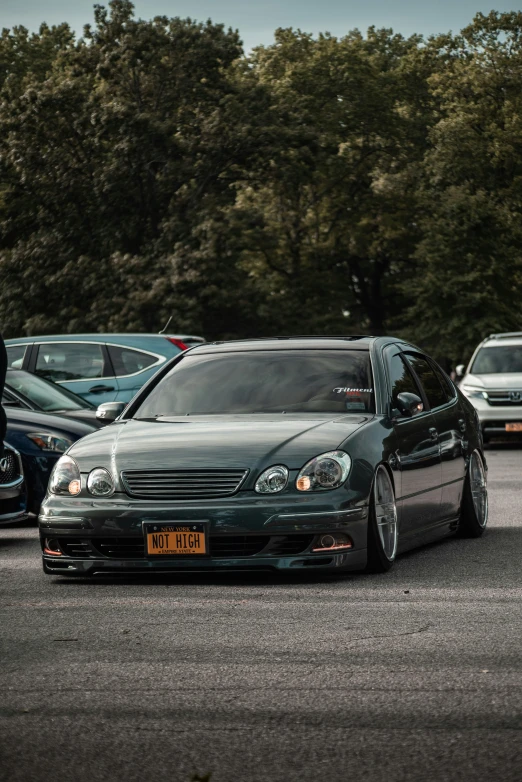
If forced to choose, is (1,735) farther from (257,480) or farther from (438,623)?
(257,480)

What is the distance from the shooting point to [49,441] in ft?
40.9

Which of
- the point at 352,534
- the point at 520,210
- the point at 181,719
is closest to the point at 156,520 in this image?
the point at 352,534

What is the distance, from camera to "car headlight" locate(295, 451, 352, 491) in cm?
839

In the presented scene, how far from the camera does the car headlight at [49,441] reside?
12.4m

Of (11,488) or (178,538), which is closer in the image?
(178,538)

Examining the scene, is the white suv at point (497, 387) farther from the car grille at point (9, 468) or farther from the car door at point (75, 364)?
the car grille at point (9, 468)

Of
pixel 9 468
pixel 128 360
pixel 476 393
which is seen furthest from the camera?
pixel 476 393

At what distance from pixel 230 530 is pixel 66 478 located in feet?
3.69

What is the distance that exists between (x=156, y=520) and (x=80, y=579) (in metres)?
0.89

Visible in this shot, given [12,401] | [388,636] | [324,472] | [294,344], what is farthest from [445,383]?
[388,636]

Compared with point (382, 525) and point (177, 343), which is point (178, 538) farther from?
point (177, 343)

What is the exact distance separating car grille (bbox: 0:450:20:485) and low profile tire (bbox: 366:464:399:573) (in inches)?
142

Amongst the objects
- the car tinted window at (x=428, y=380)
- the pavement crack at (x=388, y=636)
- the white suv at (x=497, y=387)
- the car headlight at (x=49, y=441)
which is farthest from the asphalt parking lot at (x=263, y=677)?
the white suv at (x=497, y=387)

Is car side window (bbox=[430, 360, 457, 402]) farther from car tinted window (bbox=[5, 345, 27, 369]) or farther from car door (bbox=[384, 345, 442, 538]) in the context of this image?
car tinted window (bbox=[5, 345, 27, 369])
